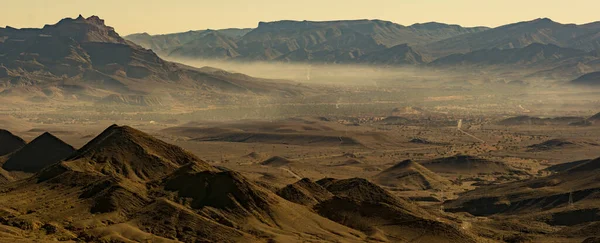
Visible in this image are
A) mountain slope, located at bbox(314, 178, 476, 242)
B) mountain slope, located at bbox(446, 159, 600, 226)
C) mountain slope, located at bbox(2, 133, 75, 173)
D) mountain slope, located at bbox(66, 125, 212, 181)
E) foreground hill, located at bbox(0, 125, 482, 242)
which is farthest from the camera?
mountain slope, located at bbox(2, 133, 75, 173)

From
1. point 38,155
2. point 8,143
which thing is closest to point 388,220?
point 38,155

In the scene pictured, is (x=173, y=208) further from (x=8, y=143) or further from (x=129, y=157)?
(x=8, y=143)

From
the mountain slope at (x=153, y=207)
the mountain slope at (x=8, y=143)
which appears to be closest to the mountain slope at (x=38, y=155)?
the mountain slope at (x=8, y=143)

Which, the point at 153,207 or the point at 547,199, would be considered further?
the point at 547,199

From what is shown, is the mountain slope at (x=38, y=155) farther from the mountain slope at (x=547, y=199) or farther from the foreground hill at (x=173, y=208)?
the mountain slope at (x=547, y=199)

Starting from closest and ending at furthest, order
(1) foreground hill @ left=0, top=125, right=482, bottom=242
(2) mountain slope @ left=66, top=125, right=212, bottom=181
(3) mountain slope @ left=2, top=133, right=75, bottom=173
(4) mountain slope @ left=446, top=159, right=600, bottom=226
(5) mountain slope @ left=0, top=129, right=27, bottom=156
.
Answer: (1) foreground hill @ left=0, top=125, right=482, bottom=242
(2) mountain slope @ left=66, top=125, right=212, bottom=181
(4) mountain slope @ left=446, top=159, right=600, bottom=226
(3) mountain slope @ left=2, top=133, right=75, bottom=173
(5) mountain slope @ left=0, top=129, right=27, bottom=156

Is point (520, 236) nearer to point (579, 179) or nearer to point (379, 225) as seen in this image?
point (379, 225)

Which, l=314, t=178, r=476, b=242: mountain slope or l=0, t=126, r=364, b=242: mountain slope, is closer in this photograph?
l=0, t=126, r=364, b=242: mountain slope

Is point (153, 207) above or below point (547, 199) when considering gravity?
above

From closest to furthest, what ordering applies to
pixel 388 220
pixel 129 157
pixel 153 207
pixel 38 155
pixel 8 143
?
1. pixel 153 207
2. pixel 388 220
3. pixel 129 157
4. pixel 38 155
5. pixel 8 143

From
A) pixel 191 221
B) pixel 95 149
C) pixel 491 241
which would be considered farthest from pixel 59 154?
pixel 491 241

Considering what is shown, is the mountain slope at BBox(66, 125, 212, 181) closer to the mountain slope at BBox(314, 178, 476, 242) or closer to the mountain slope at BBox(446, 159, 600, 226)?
the mountain slope at BBox(314, 178, 476, 242)

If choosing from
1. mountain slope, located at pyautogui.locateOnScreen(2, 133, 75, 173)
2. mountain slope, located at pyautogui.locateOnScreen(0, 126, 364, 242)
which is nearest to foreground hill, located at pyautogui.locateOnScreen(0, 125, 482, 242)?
mountain slope, located at pyautogui.locateOnScreen(0, 126, 364, 242)
